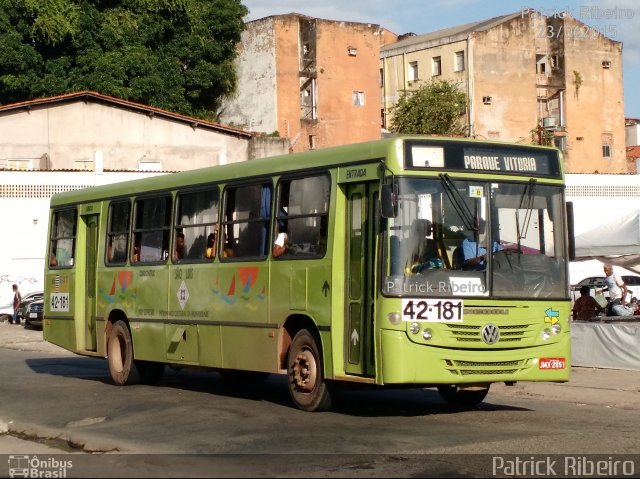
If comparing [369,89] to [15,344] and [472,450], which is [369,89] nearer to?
[15,344]

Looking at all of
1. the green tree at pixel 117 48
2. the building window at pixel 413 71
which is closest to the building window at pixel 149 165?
the green tree at pixel 117 48

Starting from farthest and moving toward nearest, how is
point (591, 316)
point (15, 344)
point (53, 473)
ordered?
1. point (15, 344)
2. point (591, 316)
3. point (53, 473)

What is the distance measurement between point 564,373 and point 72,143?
4207cm

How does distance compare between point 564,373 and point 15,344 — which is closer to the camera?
Answer: point 564,373

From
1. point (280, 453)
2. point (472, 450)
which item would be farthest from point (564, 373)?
point (280, 453)

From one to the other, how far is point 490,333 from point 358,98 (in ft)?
191

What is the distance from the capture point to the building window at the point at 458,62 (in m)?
75.9

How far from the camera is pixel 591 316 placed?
74.5ft

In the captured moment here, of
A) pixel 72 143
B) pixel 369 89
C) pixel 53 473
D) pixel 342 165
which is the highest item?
pixel 369 89

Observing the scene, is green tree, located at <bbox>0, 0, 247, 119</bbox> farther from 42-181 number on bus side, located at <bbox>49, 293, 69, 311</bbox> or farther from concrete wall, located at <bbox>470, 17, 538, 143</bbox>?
42-181 number on bus side, located at <bbox>49, 293, 69, 311</bbox>

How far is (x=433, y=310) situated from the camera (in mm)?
12617

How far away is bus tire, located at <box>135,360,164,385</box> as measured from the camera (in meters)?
18.3

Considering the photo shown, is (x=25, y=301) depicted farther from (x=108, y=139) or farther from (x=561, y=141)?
(x=561, y=141)

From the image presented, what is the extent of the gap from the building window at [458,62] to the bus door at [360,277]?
64.0 m
